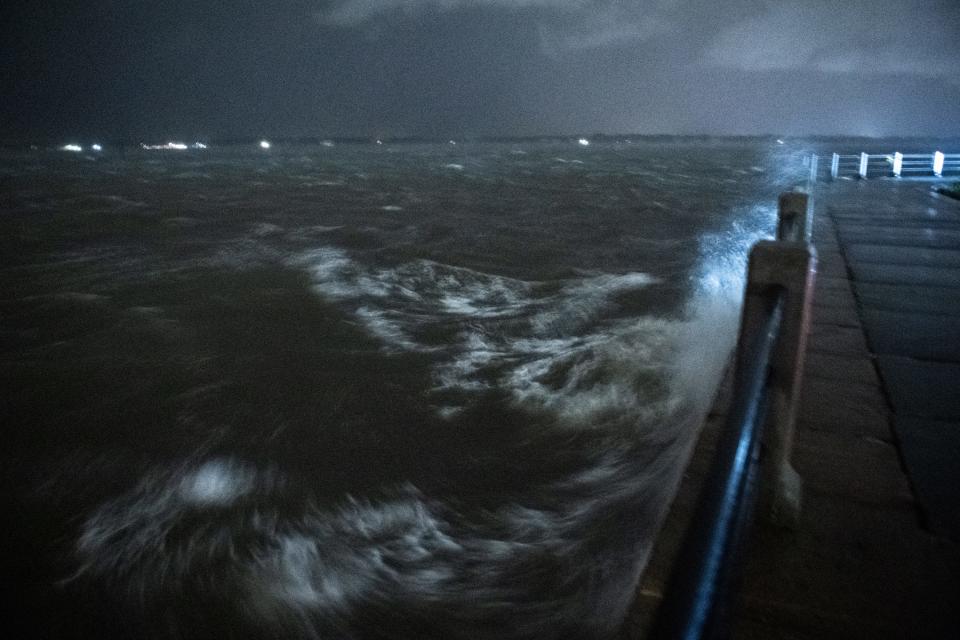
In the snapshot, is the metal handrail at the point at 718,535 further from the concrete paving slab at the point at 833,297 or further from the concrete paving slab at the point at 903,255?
the concrete paving slab at the point at 903,255

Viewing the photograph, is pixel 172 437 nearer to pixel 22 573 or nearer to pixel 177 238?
pixel 22 573

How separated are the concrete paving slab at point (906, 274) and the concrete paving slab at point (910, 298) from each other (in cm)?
20

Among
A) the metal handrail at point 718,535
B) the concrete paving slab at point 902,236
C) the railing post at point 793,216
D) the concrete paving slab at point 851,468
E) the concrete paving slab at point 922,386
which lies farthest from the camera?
the concrete paving slab at point 902,236

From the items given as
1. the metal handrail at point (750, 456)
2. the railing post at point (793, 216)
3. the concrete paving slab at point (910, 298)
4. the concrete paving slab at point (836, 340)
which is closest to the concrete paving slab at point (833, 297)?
the concrete paving slab at point (910, 298)

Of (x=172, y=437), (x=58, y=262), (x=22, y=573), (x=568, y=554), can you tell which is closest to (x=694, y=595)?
(x=568, y=554)

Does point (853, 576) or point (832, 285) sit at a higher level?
point (832, 285)

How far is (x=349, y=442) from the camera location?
581 cm

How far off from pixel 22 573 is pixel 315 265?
11.4 meters

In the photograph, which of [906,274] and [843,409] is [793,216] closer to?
[843,409]

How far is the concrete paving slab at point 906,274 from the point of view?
Answer: 6520mm

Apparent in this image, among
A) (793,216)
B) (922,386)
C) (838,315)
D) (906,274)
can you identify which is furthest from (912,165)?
(922,386)

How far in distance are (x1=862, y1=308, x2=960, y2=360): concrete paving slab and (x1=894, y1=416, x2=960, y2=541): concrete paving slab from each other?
1289 millimetres

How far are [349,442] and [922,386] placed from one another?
5.17 m

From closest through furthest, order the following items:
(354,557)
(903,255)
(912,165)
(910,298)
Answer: (354,557) → (910,298) → (903,255) → (912,165)
